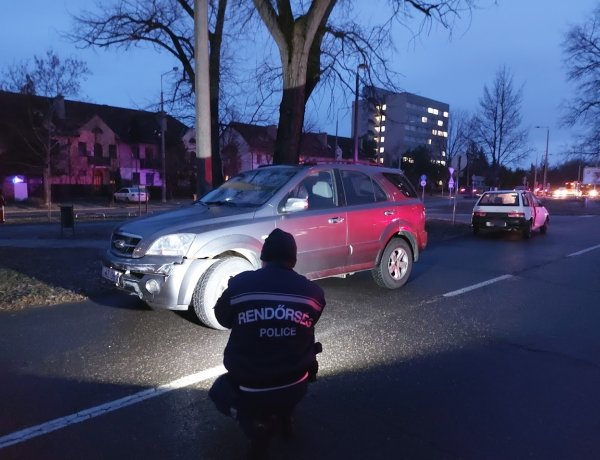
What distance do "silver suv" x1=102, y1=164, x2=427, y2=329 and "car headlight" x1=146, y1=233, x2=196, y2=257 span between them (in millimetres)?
10

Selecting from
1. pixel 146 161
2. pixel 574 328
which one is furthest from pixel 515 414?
pixel 146 161

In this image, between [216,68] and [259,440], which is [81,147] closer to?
[216,68]

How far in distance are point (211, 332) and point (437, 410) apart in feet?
8.80

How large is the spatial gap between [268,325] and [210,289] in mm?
2928

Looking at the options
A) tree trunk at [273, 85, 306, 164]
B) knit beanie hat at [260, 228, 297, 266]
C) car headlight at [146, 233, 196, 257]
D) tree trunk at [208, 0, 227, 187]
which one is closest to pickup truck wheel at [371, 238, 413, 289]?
car headlight at [146, 233, 196, 257]

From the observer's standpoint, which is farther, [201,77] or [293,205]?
[201,77]

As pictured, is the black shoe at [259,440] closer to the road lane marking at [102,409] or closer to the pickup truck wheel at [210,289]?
the road lane marking at [102,409]

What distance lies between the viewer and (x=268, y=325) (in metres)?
2.60

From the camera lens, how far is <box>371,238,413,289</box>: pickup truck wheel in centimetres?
760

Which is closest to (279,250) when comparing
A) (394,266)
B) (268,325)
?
(268,325)

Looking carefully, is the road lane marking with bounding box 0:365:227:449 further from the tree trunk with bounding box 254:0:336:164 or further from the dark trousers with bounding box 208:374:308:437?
the tree trunk with bounding box 254:0:336:164

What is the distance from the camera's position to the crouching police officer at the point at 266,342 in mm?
2607

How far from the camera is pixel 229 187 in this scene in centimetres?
693

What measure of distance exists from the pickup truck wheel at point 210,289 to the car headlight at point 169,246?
37 cm
